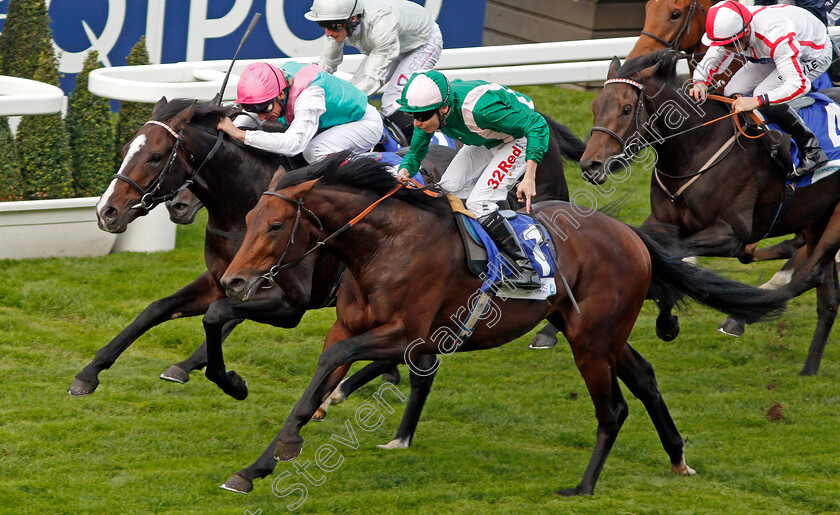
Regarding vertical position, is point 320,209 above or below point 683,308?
above

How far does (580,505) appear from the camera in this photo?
5.12 meters

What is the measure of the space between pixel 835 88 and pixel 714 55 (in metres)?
1.10

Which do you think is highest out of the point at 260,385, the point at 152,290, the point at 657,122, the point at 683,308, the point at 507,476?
the point at 657,122

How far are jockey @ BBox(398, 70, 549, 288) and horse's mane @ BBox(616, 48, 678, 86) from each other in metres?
1.24

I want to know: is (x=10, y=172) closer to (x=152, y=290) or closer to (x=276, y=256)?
(x=152, y=290)

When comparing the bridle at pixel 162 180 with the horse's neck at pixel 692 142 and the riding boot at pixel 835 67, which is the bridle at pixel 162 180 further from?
the riding boot at pixel 835 67

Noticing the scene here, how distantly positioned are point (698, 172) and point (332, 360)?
2992 mm

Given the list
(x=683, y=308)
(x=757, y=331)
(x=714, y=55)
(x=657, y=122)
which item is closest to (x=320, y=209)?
(x=683, y=308)

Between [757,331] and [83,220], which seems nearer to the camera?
[757,331]

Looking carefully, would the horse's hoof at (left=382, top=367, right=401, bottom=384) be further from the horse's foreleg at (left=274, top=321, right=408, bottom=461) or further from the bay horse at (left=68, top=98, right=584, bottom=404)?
the horse's foreleg at (left=274, top=321, right=408, bottom=461)

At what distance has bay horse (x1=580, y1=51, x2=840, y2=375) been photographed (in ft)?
20.7

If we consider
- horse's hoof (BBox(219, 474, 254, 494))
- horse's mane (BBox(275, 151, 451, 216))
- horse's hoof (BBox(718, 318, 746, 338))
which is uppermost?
horse's mane (BBox(275, 151, 451, 216))

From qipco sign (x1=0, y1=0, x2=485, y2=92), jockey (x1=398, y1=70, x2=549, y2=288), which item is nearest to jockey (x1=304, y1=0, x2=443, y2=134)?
jockey (x1=398, y1=70, x2=549, y2=288)

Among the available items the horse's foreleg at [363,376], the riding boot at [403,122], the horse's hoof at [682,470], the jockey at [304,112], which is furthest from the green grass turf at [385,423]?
the jockey at [304,112]
